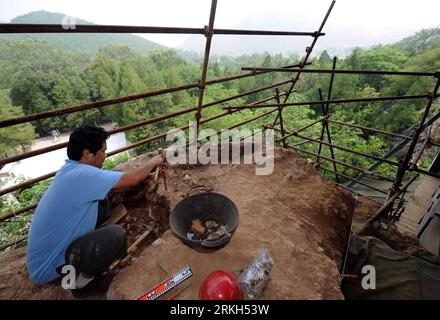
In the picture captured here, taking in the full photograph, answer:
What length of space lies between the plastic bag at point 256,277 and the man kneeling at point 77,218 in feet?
4.89

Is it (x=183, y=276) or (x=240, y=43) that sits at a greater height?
(x=240, y=43)

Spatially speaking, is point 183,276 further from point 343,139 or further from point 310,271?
point 343,139

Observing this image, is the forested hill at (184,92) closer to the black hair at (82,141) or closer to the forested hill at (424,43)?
the forested hill at (424,43)

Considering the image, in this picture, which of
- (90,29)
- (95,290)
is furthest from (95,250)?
(90,29)

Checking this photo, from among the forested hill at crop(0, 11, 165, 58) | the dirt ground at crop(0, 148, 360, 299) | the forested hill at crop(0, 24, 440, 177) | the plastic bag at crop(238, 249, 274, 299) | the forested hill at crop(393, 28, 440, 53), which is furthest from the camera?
the forested hill at crop(0, 11, 165, 58)

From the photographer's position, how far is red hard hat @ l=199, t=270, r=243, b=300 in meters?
1.89

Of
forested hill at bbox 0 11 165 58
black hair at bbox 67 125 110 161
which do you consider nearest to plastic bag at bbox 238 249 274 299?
black hair at bbox 67 125 110 161

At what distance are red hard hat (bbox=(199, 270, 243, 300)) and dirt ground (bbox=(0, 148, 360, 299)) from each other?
47 centimetres

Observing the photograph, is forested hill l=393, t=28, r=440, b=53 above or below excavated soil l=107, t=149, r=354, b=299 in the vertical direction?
above

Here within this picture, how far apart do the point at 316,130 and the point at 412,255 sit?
51.1ft

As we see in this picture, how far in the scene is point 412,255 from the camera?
3.43 metres

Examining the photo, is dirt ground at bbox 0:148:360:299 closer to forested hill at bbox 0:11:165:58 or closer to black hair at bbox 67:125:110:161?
black hair at bbox 67:125:110:161
